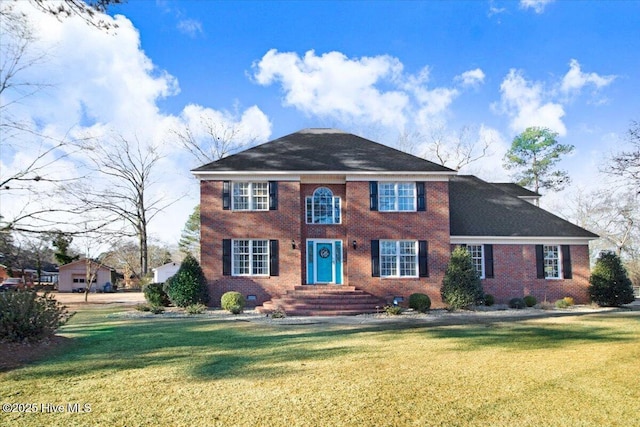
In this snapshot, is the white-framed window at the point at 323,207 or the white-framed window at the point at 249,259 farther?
the white-framed window at the point at 323,207

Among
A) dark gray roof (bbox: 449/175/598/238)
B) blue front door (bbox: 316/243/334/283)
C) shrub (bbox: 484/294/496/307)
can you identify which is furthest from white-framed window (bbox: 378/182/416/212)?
shrub (bbox: 484/294/496/307)

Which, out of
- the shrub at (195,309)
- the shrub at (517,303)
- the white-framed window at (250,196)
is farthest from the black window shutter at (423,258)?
the shrub at (195,309)

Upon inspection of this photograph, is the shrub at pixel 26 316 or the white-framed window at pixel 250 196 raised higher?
the white-framed window at pixel 250 196

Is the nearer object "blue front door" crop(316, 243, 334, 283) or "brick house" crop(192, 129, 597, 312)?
"brick house" crop(192, 129, 597, 312)

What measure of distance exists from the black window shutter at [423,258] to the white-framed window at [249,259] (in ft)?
22.4

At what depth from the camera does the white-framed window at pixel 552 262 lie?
2041 cm

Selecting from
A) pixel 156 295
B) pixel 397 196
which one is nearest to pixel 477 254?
pixel 397 196

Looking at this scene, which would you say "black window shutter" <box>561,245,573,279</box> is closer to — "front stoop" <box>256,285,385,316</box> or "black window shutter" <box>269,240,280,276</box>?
"front stoop" <box>256,285,385,316</box>

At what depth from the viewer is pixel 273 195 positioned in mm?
19438

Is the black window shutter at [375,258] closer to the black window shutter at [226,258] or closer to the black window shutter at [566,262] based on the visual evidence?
the black window shutter at [226,258]

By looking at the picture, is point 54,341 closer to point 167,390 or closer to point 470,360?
point 167,390

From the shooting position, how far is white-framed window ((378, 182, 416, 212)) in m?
19.7

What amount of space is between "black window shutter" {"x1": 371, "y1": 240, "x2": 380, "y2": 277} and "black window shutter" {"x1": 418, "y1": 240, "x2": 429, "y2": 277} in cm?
184

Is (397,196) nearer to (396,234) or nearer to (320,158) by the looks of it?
(396,234)
